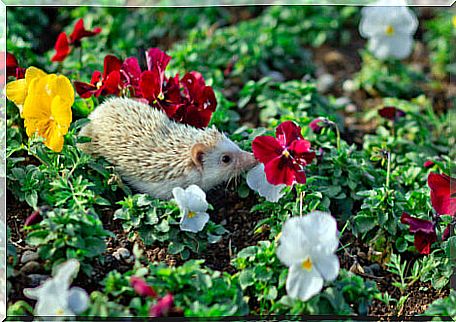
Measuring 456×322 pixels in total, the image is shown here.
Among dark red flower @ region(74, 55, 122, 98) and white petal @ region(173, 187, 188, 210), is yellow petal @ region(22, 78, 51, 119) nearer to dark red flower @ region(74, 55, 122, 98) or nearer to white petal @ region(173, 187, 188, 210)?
dark red flower @ region(74, 55, 122, 98)

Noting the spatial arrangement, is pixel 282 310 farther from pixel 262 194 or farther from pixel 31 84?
pixel 31 84

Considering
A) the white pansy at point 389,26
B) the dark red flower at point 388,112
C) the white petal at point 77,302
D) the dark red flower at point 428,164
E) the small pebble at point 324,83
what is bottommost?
the white petal at point 77,302

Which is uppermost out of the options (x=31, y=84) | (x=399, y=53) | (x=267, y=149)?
(x=399, y=53)

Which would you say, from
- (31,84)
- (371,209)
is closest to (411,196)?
(371,209)

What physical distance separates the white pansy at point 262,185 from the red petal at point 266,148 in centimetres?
24

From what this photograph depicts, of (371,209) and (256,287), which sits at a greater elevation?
(371,209)

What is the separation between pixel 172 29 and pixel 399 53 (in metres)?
1.70

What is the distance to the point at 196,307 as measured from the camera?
2836 mm

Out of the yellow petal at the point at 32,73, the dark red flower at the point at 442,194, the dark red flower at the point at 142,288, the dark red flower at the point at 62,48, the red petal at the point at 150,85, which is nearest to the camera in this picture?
the dark red flower at the point at 142,288

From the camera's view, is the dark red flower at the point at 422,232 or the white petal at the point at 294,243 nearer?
the white petal at the point at 294,243

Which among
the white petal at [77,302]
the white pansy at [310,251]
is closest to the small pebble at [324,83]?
the white pansy at [310,251]

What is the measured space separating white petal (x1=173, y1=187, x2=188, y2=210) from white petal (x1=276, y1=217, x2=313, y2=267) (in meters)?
0.59

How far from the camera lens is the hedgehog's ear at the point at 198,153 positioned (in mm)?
3764

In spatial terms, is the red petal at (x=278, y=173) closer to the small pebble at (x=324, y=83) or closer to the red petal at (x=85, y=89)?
the red petal at (x=85, y=89)
